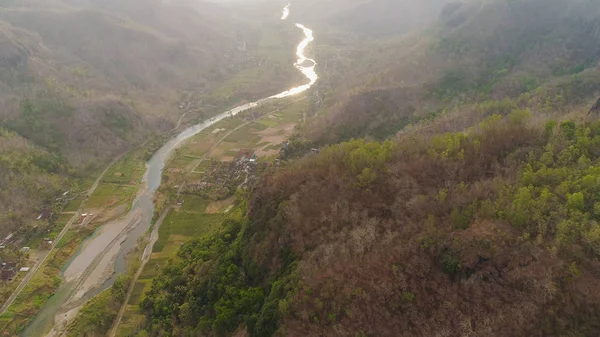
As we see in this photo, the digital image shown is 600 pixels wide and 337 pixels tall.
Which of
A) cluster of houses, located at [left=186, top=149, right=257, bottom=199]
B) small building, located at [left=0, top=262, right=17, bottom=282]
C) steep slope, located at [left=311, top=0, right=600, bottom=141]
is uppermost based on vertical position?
small building, located at [left=0, top=262, right=17, bottom=282]

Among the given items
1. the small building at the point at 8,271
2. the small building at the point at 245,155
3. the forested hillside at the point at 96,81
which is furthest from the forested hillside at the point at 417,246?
the forested hillside at the point at 96,81

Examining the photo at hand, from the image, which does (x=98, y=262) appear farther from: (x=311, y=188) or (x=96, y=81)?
(x=96, y=81)

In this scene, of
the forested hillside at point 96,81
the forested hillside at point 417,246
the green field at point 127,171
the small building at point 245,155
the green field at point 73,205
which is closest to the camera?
the forested hillside at point 417,246

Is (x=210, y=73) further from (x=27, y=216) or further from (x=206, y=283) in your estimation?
(x=206, y=283)

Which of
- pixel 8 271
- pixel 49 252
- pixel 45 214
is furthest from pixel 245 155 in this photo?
pixel 8 271

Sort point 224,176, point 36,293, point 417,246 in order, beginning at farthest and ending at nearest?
point 224,176 → point 36,293 → point 417,246

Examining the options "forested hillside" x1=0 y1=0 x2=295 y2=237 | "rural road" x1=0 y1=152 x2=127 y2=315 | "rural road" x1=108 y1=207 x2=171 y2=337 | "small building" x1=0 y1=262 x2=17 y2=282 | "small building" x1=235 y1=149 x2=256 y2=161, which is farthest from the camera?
"small building" x1=235 y1=149 x2=256 y2=161

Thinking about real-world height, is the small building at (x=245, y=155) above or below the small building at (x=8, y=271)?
below

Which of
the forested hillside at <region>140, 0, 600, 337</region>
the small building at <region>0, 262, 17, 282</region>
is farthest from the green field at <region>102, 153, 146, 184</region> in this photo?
the forested hillside at <region>140, 0, 600, 337</region>

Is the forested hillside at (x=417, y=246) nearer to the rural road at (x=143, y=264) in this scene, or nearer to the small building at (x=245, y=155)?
the rural road at (x=143, y=264)

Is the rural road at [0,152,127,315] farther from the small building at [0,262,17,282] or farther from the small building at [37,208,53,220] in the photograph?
the small building at [37,208,53,220]

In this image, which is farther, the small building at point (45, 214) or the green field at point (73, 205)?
the green field at point (73, 205)

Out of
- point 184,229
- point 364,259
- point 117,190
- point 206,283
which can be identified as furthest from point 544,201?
point 117,190
